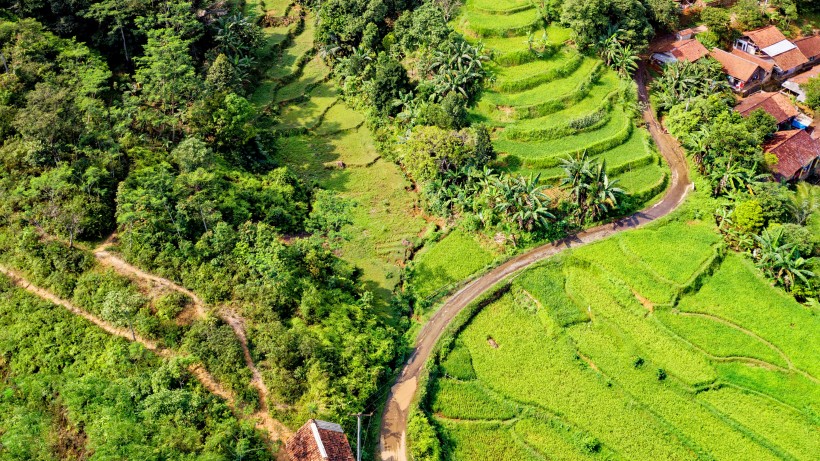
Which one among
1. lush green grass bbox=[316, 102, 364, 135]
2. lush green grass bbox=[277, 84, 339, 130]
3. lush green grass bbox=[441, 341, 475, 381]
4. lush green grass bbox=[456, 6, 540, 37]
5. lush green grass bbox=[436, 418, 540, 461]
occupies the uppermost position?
lush green grass bbox=[456, 6, 540, 37]

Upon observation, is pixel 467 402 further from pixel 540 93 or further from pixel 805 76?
pixel 805 76

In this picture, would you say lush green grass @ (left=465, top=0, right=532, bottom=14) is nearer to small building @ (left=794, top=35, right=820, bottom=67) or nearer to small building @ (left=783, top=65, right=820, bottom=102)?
small building @ (left=783, top=65, right=820, bottom=102)

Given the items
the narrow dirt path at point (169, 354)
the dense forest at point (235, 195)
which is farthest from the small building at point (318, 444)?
the narrow dirt path at point (169, 354)

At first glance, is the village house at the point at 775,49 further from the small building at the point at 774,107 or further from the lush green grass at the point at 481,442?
the lush green grass at the point at 481,442

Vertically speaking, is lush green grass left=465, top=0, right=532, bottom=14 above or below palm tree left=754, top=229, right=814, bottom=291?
above

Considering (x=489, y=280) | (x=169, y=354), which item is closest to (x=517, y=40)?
(x=489, y=280)

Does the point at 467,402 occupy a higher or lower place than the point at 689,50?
lower

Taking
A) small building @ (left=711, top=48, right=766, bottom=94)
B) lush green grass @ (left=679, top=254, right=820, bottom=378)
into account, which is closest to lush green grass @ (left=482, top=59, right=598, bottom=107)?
small building @ (left=711, top=48, right=766, bottom=94)
